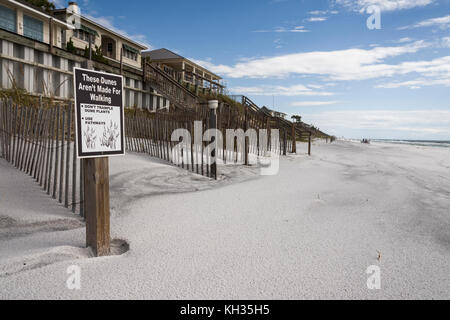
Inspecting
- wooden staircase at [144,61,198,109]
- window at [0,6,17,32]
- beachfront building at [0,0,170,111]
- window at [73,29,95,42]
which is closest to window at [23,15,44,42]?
beachfront building at [0,0,170,111]

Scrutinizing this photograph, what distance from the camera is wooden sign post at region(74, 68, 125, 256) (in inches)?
102

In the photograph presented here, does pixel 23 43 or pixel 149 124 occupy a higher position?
pixel 23 43

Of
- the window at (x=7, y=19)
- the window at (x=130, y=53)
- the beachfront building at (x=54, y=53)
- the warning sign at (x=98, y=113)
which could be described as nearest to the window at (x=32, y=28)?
the beachfront building at (x=54, y=53)

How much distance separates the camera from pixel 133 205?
4602 millimetres

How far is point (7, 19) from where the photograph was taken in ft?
59.5

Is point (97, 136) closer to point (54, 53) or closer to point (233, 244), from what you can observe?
point (233, 244)

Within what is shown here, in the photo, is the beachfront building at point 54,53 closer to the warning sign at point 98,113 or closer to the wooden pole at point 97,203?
the warning sign at point 98,113

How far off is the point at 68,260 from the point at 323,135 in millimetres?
58009

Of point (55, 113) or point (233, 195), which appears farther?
point (233, 195)

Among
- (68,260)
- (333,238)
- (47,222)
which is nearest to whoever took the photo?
(68,260)

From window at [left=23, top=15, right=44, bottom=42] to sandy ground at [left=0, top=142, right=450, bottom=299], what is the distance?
1799 centimetres

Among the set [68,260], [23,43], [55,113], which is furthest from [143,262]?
[23,43]

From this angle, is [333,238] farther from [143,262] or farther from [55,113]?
[55,113]
